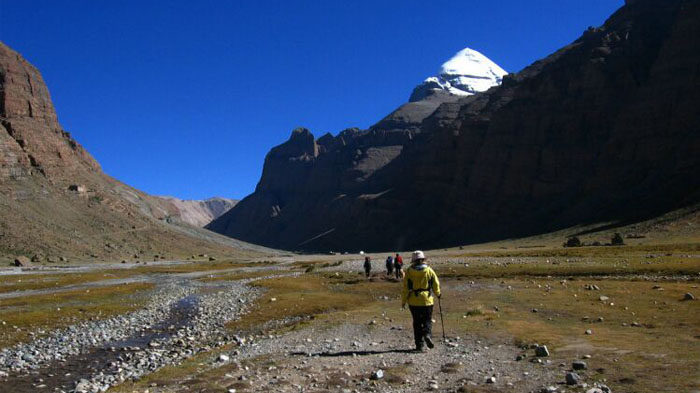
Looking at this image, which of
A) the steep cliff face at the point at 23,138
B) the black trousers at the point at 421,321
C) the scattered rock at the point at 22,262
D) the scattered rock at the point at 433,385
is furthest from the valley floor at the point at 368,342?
the steep cliff face at the point at 23,138

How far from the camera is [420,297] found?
17375 mm

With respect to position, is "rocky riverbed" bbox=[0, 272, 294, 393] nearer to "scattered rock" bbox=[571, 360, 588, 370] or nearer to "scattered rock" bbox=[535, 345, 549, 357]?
"scattered rock" bbox=[535, 345, 549, 357]

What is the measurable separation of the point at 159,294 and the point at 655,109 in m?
155

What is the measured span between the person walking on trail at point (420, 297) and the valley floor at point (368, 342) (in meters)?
0.62

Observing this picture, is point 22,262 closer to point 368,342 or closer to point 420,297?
point 368,342

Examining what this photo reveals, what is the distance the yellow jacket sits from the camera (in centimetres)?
1738

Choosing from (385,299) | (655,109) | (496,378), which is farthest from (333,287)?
(655,109)

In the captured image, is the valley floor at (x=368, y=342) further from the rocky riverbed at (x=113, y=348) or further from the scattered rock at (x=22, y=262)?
the scattered rock at (x=22, y=262)

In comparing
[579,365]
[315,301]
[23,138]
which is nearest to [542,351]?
[579,365]

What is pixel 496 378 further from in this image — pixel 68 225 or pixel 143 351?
pixel 68 225

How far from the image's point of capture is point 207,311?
114 ft

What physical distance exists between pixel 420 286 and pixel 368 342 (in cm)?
347

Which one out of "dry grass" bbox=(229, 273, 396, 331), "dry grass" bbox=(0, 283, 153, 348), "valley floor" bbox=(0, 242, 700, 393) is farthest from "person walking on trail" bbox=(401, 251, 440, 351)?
"dry grass" bbox=(0, 283, 153, 348)

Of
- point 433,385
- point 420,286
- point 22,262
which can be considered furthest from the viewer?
point 22,262
